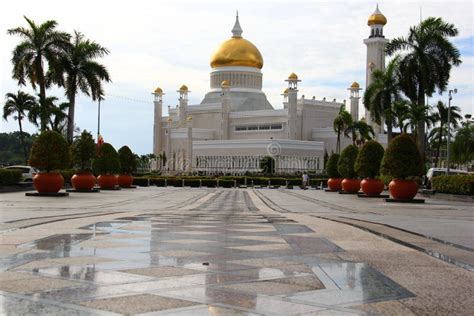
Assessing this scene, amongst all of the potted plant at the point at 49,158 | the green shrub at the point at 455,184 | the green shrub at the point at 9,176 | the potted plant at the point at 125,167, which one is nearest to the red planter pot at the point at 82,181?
the green shrub at the point at 9,176

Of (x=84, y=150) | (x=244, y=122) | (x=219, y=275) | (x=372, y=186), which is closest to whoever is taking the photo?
(x=219, y=275)

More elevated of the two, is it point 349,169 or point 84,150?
point 84,150

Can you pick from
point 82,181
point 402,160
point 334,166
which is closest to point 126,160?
point 82,181

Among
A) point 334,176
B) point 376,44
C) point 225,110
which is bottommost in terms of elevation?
point 334,176

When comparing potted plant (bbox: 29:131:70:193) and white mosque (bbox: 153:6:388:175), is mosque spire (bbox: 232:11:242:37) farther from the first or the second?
potted plant (bbox: 29:131:70:193)

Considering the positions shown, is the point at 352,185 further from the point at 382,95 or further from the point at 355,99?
the point at 355,99

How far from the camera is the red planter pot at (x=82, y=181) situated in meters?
30.3

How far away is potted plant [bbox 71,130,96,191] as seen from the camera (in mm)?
30375

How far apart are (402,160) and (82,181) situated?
15342mm

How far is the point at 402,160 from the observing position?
24.2 metres

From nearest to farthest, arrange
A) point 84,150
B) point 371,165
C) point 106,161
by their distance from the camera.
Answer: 1. point 371,165
2. point 84,150
3. point 106,161

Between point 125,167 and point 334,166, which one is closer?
point 334,166

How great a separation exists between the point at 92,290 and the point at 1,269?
1.48 meters

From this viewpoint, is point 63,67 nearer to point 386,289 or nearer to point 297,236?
point 297,236
